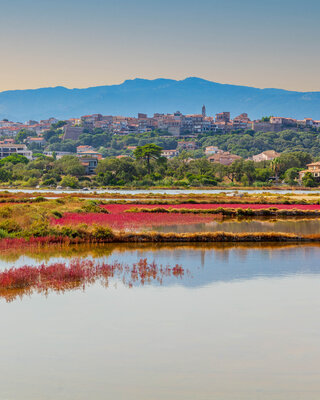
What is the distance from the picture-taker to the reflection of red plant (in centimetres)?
1450

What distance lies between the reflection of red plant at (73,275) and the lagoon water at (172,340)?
0.62 metres

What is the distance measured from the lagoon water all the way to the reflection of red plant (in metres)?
0.62

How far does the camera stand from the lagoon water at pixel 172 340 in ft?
28.0

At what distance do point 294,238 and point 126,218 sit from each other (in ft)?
34.6

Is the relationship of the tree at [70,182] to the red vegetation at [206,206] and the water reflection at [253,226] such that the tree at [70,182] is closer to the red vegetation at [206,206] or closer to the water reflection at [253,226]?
the red vegetation at [206,206]

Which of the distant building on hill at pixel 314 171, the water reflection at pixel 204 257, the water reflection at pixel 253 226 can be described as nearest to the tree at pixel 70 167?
the distant building on hill at pixel 314 171

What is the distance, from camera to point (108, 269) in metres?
16.7

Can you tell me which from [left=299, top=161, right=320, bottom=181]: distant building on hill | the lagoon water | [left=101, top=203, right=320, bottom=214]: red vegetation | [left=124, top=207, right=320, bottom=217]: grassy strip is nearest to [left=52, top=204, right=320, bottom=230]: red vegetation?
[left=124, top=207, right=320, bottom=217]: grassy strip

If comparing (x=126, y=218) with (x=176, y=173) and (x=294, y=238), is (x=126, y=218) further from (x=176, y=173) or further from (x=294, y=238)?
(x=176, y=173)

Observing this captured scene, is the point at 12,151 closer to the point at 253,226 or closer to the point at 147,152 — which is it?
the point at 147,152

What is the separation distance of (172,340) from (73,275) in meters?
5.78

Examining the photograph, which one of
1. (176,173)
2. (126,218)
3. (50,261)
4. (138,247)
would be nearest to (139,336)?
(50,261)

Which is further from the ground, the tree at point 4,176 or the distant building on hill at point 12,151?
the distant building on hill at point 12,151

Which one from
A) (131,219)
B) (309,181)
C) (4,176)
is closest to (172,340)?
(131,219)
